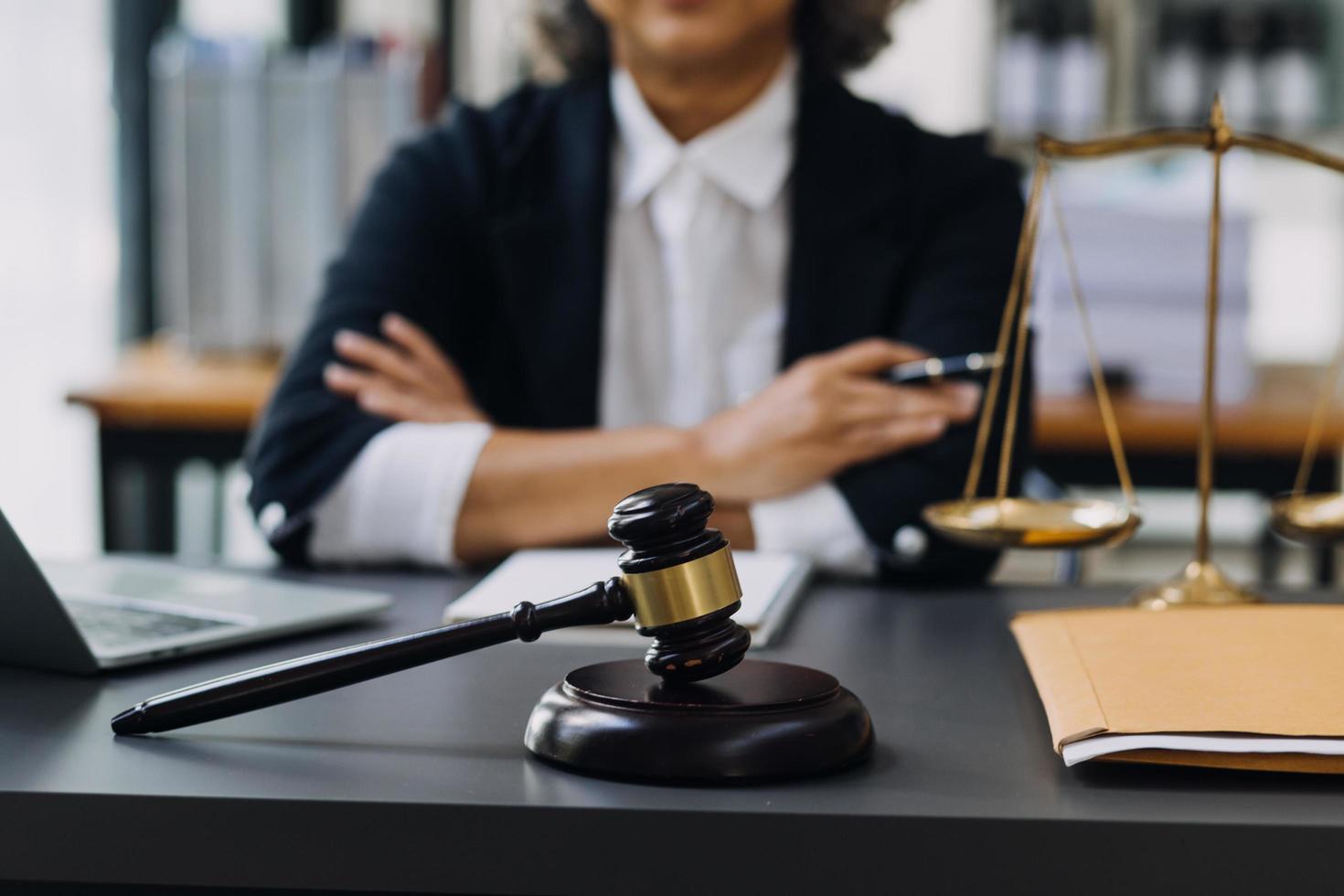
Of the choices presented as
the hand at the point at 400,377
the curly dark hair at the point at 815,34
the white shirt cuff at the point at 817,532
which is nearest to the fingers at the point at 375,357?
the hand at the point at 400,377

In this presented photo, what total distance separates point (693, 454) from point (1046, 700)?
600 mm

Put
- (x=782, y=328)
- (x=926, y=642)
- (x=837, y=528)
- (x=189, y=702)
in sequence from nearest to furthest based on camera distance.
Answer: (x=189, y=702), (x=926, y=642), (x=837, y=528), (x=782, y=328)

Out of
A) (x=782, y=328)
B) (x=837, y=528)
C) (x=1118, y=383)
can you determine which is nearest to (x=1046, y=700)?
(x=837, y=528)

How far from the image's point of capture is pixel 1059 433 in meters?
2.07

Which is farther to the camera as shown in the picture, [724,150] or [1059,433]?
[1059,433]

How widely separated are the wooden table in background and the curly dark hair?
63cm

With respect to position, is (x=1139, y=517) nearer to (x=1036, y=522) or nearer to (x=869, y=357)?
(x=1036, y=522)

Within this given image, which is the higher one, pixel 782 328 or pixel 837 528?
pixel 782 328

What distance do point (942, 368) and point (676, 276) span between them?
38 centimetres

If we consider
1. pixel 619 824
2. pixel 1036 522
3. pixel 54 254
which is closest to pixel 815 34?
pixel 1036 522

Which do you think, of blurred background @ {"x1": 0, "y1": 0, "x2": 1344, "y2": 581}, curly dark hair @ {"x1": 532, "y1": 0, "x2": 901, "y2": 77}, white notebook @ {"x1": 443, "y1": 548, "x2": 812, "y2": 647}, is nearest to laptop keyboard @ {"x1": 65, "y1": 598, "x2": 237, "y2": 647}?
white notebook @ {"x1": 443, "y1": 548, "x2": 812, "y2": 647}

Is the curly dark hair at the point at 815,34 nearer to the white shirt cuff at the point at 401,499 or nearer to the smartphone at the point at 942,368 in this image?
the smartphone at the point at 942,368

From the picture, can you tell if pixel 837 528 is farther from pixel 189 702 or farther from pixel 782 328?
pixel 189 702

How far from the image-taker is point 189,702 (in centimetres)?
63
